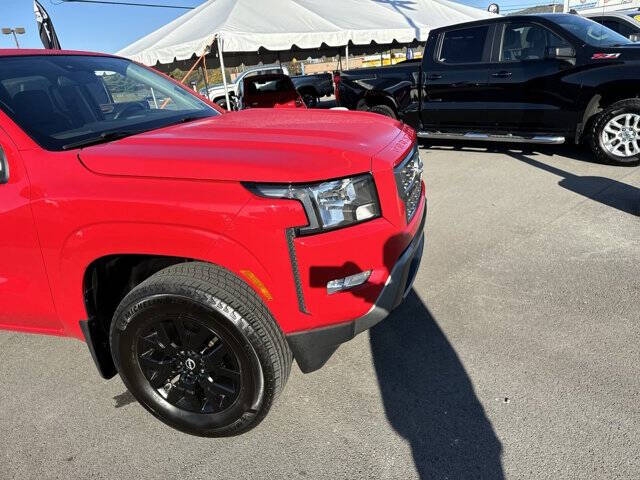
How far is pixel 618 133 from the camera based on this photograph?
577 cm

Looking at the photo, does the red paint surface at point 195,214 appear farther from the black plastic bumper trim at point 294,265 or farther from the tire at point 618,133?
the tire at point 618,133

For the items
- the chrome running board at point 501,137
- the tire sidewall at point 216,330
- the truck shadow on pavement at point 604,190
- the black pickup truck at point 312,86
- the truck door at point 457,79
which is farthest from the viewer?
the black pickup truck at point 312,86

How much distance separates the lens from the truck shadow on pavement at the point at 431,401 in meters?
2.00

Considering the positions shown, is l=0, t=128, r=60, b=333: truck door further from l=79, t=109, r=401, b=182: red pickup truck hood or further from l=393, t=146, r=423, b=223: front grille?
l=393, t=146, r=423, b=223: front grille

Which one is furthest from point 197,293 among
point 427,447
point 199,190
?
point 427,447

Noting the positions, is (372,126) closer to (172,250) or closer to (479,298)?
(172,250)

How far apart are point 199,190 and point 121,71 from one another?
194 centimetres

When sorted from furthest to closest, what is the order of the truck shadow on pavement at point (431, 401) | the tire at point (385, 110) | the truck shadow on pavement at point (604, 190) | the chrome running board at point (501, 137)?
the tire at point (385, 110)
the chrome running board at point (501, 137)
the truck shadow on pavement at point (604, 190)
the truck shadow on pavement at point (431, 401)

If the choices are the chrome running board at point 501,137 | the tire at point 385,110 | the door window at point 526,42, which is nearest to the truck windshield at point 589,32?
the door window at point 526,42

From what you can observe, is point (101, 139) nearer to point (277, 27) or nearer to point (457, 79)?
point (457, 79)

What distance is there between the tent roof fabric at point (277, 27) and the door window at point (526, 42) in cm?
581

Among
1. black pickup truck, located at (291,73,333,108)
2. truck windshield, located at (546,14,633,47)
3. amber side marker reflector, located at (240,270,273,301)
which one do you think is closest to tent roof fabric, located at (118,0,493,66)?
black pickup truck, located at (291,73,333,108)

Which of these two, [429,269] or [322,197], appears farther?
[429,269]

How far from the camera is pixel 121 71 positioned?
3195mm
